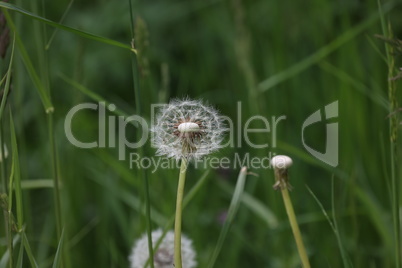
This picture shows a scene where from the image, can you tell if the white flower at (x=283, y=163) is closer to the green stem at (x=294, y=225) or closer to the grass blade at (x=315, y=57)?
the green stem at (x=294, y=225)

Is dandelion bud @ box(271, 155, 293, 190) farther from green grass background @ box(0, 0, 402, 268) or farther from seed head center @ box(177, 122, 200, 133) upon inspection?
green grass background @ box(0, 0, 402, 268)

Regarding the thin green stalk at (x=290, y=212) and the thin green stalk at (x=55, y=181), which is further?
the thin green stalk at (x=55, y=181)

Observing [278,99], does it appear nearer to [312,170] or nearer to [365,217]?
[312,170]

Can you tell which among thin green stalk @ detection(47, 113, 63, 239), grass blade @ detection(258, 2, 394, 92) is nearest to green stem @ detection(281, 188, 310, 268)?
thin green stalk @ detection(47, 113, 63, 239)

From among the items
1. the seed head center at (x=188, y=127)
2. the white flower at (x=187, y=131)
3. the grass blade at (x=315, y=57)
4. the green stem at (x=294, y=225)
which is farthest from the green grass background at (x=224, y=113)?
the green stem at (x=294, y=225)

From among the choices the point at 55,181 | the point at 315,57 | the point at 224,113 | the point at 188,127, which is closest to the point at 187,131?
the point at 188,127

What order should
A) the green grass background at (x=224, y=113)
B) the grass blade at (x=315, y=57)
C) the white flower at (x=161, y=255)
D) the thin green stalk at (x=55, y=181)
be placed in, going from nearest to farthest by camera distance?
the thin green stalk at (x=55, y=181) → the white flower at (x=161, y=255) → the green grass background at (x=224, y=113) → the grass blade at (x=315, y=57)
